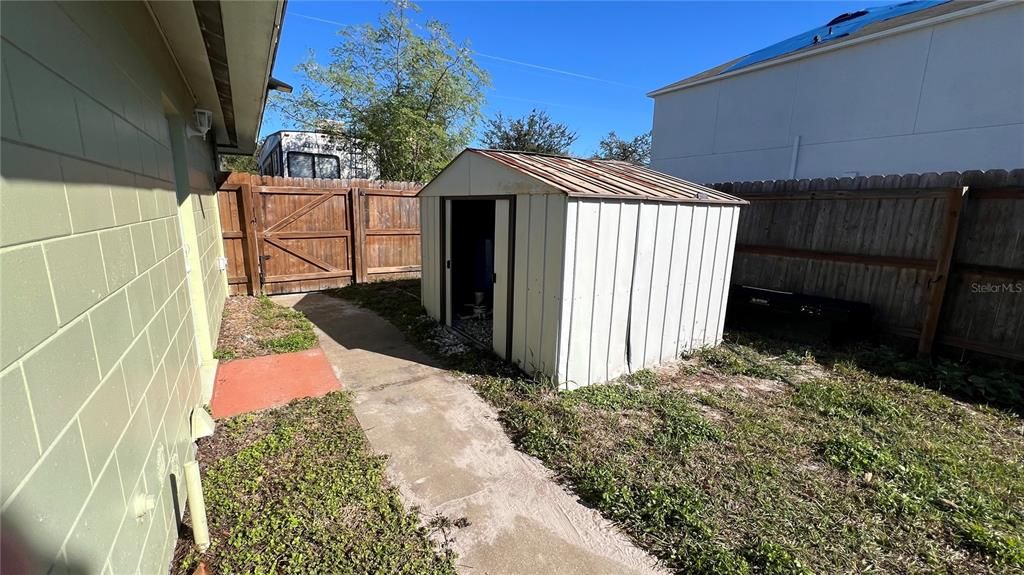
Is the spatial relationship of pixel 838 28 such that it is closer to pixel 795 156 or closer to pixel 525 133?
pixel 795 156

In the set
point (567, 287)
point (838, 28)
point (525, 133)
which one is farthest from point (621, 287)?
point (525, 133)

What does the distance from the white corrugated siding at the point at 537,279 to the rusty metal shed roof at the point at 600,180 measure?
256 mm

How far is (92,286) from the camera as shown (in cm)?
142

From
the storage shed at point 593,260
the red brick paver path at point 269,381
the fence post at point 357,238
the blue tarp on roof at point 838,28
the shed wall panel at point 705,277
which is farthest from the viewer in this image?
the blue tarp on roof at point 838,28

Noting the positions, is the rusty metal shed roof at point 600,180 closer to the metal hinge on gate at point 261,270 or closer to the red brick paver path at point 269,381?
the red brick paver path at point 269,381

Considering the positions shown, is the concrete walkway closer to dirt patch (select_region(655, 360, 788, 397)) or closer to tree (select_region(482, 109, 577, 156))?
dirt patch (select_region(655, 360, 788, 397))

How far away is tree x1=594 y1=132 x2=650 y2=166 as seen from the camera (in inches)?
982

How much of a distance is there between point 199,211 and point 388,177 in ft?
34.4

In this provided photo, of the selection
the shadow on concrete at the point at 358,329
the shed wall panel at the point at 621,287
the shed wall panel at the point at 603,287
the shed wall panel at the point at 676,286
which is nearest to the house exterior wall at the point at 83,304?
the shadow on concrete at the point at 358,329

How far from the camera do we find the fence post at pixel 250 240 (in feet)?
24.2

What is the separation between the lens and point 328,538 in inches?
87.0

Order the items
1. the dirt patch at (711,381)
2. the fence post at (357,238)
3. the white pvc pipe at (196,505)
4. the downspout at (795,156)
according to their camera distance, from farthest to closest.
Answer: the downspout at (795,156) < the fence post at (357,238) < the dirt patch at (711,381) < the white pvc pipe at (196,505)

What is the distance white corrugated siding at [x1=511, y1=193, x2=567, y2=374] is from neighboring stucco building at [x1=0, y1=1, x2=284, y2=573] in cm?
248

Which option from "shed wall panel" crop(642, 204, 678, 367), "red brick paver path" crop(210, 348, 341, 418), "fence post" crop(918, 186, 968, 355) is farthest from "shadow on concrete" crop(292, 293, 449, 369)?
"fence post" crop(918, 186, 968, 355)
